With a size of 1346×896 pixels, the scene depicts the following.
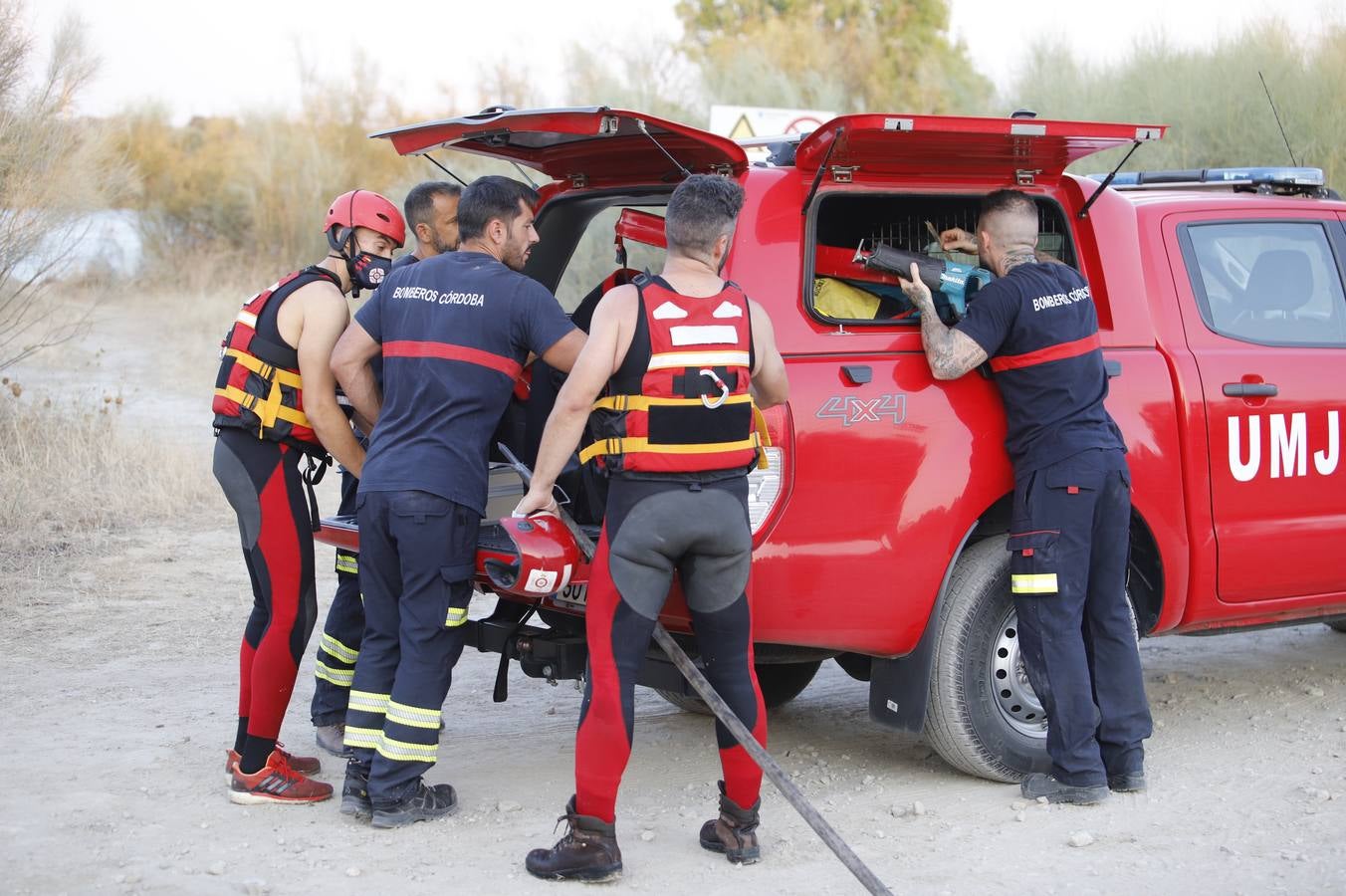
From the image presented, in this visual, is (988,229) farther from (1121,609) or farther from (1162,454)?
(1121,609)

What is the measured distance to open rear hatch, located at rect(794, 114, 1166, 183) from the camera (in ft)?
13.3

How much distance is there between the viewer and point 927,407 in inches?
167

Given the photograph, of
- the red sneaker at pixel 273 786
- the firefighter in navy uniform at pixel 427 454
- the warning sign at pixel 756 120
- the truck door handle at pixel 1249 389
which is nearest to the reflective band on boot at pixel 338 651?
the red sneaker at pixel 273 786

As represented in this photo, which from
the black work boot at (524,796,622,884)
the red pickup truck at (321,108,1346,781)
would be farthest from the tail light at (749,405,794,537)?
the black work boot at (524,796,622,884)

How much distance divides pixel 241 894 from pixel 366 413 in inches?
56.2

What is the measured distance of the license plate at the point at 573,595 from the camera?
4180mm

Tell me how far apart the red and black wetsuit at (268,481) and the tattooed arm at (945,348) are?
1.89 meters

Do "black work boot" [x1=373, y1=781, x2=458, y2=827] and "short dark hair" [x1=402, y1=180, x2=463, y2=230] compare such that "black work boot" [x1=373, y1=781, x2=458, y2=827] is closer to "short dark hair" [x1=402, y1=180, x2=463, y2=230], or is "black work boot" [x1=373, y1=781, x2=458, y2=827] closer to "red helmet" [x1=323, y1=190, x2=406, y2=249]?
"red helmet" [x1=323, y1=190, x2=406, y2=249]

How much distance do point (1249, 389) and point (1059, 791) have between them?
150 centimetres

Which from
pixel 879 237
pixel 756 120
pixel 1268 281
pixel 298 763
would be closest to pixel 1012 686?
pixel 879 237

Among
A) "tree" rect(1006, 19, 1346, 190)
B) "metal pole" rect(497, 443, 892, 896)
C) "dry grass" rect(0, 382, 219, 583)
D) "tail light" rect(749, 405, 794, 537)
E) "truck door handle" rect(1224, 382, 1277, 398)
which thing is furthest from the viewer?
"tree" rect(1006, 19, 1346, 190)

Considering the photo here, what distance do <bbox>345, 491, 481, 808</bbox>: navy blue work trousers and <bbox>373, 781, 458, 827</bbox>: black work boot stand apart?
26 millimetres

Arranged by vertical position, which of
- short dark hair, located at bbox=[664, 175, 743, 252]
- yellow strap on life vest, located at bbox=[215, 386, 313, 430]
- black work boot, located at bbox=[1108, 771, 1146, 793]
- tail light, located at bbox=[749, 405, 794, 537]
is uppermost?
short dark hair, located at bbox=[664, 175, 743, 252]

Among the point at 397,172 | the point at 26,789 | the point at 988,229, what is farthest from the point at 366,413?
the point at 397,172
